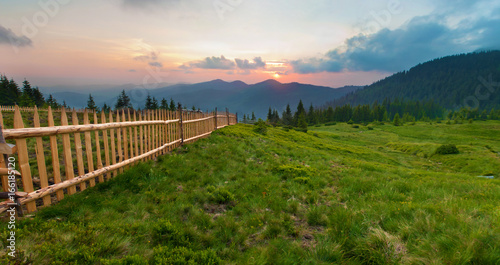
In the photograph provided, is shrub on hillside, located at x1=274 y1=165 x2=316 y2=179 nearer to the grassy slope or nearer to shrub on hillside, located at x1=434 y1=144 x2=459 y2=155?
the grassy slope

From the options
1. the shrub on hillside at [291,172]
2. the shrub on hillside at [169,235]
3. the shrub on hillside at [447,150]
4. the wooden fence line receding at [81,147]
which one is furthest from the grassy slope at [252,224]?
the shrub on hillside at [447,150]

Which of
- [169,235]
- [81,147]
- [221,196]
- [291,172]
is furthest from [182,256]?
[291,172]

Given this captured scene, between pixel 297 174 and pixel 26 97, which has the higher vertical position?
pixel 26 97

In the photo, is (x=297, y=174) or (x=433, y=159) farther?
(x=433, y=159)

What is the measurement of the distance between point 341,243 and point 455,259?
1.45m

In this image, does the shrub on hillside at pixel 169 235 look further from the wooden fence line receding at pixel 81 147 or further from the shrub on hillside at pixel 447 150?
the shrub on hillside at pixel 447 150

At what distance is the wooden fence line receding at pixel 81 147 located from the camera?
13.0ft

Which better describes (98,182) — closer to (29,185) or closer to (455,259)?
(29,185)

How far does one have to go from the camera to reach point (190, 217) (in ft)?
14.9

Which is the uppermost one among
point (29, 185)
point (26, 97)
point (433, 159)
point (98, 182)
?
point (26, 97)

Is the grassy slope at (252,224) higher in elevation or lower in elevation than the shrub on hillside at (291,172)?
higher

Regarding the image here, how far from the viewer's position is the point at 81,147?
5.00 m

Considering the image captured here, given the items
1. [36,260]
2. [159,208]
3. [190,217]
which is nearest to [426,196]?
[190,217]

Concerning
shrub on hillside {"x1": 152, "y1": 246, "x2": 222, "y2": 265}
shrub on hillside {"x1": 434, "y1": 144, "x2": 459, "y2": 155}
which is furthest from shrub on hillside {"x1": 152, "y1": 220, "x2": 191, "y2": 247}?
shrub on hillside {"x1": 434, "y1": 144, "x2": 459, "y2": 155}
